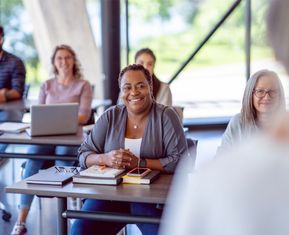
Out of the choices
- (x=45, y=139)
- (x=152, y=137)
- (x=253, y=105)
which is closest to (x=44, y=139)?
(x=45, y=139)

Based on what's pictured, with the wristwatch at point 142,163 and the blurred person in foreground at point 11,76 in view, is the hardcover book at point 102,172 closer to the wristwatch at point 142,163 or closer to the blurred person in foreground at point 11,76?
A: the wristwatch at point 142,163

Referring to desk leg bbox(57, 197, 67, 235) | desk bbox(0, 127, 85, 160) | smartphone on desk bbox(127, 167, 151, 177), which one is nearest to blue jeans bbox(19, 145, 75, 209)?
desk bbox(0, 127, 85, 160)

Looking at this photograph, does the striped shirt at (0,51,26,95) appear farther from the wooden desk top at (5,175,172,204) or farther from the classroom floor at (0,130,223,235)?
the wooden desk top at (5,175,172,204)

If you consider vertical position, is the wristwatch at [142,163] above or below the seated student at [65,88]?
below

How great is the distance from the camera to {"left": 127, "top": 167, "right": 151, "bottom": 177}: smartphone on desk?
2.78 meters

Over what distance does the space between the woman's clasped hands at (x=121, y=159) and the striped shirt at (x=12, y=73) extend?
9.30 feet

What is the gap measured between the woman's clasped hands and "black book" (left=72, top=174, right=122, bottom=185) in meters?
0.20

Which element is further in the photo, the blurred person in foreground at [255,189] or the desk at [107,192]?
the desk at [107,192]

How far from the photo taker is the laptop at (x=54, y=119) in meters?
3.85

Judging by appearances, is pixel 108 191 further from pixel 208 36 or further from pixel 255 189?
pixel 208 36

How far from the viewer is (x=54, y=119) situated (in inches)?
154

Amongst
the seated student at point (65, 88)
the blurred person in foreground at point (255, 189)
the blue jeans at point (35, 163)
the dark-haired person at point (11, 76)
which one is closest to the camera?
the blurred person in foreground at point (255, 189)

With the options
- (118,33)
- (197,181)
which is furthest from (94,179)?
(118,33)

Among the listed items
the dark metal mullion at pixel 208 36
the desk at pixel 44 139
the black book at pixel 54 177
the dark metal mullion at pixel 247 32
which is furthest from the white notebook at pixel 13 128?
the dark metal mullion at pixel 247 32
